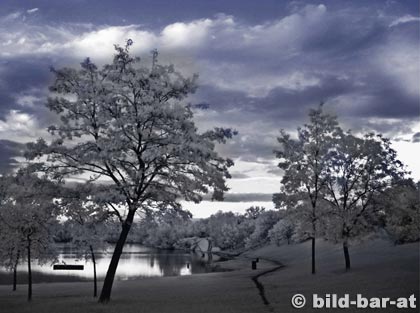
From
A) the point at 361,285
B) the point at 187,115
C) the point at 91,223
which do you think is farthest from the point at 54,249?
the point at 361,285

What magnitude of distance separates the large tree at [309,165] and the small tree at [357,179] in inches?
37.4

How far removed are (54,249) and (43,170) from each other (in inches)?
386

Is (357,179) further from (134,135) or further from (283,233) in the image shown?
(283,233)

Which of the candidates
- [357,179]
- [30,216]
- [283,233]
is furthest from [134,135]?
[283,233]

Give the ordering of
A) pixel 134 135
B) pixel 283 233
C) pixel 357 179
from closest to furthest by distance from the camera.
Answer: pixel 134 135 < pixel 357 179 < pixel 283 233

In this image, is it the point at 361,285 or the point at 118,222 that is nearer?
the point at 118,222

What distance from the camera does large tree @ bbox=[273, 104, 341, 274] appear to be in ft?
127

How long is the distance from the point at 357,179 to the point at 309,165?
166 inches

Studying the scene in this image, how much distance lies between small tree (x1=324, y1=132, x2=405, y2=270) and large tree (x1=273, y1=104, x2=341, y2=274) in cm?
95

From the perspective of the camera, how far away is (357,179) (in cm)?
3816

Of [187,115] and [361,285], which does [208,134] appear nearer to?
[187,115]

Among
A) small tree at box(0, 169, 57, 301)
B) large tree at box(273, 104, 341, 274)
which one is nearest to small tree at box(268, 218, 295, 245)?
large tree at box(273, 104, 341, 274)

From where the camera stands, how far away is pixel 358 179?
38.4 metres

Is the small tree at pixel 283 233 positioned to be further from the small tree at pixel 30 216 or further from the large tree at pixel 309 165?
the small tree at pixel 30 216
